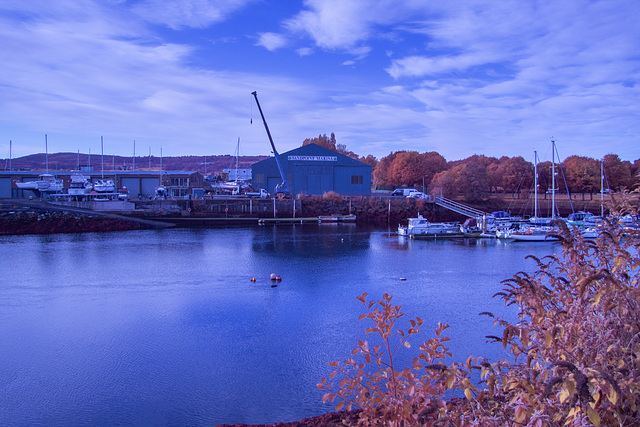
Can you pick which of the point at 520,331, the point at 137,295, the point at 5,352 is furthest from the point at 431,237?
the point at 520,331

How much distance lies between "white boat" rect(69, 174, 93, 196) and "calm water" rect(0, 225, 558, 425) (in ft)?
70.9

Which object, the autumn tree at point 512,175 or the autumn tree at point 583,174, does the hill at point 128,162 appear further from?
the autumn tree at point 583,174

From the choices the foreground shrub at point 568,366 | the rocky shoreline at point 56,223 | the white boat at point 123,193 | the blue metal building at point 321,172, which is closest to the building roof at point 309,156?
the blue metal building at point 321,172

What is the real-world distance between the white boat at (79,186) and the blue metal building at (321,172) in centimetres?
2100

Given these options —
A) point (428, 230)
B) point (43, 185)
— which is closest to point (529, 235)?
point (428, 230)

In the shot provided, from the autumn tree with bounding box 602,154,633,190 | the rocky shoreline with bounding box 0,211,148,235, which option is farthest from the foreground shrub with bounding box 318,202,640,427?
the autumn tree with bounding box 602,154,633,190

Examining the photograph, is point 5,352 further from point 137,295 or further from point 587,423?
point 587,423

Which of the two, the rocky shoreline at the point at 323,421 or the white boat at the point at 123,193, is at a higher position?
the white boat at the point at 123,193

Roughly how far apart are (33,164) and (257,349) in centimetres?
17876

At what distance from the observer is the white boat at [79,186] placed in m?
52.7

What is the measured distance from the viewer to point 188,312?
16766mm

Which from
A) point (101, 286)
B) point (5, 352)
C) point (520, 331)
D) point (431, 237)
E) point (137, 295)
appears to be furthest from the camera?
point (431, 237)

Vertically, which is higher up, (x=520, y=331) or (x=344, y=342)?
(x=520, y=331)

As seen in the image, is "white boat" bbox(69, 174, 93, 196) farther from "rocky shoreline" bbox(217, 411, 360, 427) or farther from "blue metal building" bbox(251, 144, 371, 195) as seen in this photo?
"rocky shoreline" bbox(217, 411, 360, 427)
